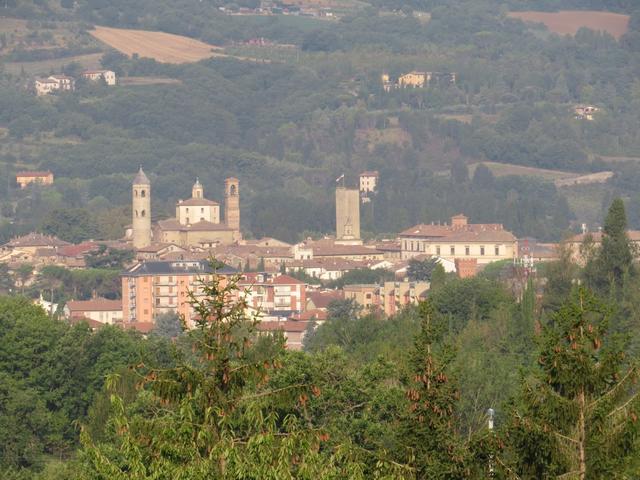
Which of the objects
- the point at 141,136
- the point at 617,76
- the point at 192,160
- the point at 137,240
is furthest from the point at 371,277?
the point at 617,76

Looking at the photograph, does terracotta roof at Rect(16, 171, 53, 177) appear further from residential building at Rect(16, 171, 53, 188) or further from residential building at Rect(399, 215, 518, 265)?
residential building at Rect(399, 215, 518, 265)

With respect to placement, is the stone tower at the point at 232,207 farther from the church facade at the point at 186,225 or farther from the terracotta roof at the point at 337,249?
the terracotta roof at the point at 337,249

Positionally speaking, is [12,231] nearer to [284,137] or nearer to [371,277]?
[371,277]

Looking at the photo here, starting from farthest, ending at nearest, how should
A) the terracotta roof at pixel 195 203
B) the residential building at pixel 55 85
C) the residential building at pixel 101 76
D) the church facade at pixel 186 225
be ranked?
the residential building at pixel 101 76 → the residential building at pixel 55 85 → the terracotta roof at pixel 195 203 → the church facade at pixel 186 225

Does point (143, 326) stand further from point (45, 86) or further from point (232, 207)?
point (45, 86)

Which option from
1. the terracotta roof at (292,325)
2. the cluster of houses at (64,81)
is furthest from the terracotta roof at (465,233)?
the cluster of houses at (64,81)

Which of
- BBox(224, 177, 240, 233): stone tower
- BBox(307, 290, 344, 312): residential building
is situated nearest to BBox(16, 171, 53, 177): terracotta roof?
BBox(224, 177, 240, 233): stone tower

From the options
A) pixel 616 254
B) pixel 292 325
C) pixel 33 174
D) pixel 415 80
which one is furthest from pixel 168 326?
pixel 415 80
